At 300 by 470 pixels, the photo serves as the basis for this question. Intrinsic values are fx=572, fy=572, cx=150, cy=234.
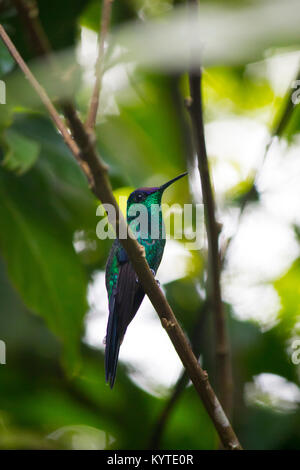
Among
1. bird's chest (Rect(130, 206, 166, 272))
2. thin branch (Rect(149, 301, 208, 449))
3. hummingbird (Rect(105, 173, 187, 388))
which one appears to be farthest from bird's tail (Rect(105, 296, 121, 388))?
thin branch (Rect(149, 301, 208, 449))

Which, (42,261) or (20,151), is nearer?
(20,151)

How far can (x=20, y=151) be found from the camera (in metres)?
1.83

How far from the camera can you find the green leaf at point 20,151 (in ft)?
5.87

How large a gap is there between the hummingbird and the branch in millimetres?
→ 104

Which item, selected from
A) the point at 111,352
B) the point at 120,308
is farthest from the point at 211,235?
the point at 111,352

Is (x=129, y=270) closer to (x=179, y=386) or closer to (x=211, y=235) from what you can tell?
(x=211, y=235)

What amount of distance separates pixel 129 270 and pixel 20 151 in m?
0.83

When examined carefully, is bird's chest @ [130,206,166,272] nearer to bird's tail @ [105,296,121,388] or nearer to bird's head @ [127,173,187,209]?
bird's head @ [127,173,187,209]

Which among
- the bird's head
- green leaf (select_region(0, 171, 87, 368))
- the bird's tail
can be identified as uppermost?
green leaf (select_region(0, 171, 87, 368))

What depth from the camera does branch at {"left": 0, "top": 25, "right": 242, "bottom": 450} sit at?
675 millimetres

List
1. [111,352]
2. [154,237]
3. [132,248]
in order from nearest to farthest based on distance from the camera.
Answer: [132,248]
[111,352]
[154,237]

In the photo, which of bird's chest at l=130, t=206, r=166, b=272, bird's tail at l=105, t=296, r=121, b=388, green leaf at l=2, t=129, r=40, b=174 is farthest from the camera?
green leaf at l=2, t=129, r=40, b=174

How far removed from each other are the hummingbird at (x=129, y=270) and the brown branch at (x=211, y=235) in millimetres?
73
